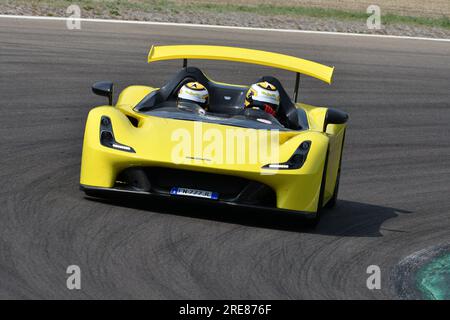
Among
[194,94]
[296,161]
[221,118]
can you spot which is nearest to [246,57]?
[194,94]

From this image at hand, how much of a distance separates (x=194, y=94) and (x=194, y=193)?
1.55 meters

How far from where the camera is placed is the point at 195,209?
8.76 metres

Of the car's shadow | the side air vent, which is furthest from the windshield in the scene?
the car's shadow

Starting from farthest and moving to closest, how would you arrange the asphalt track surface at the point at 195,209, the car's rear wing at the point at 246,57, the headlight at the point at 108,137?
the car's rear wing at the point at 246,57 < the headlight at the point at 108,137 < the asphalt track surface at the point at 195,209

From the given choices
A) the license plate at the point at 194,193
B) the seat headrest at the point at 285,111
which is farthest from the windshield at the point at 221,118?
the license plate at the point at 194,193

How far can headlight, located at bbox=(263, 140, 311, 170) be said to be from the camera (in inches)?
329

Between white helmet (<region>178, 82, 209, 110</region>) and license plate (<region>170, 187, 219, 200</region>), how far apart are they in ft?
4.78

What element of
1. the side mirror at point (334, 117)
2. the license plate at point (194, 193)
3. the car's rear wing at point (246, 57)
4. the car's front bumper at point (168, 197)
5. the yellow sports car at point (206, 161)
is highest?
the car's rear wing at point (246, 57)

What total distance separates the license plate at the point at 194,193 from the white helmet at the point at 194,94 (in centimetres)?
146

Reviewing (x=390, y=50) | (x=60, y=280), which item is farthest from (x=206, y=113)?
(x=390, y=50)

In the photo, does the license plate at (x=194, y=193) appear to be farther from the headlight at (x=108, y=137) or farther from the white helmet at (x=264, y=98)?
the white helmet at (x=264, y=98)

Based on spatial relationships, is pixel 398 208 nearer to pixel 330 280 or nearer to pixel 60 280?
pixel 330 280

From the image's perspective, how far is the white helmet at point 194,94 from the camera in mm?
9633
